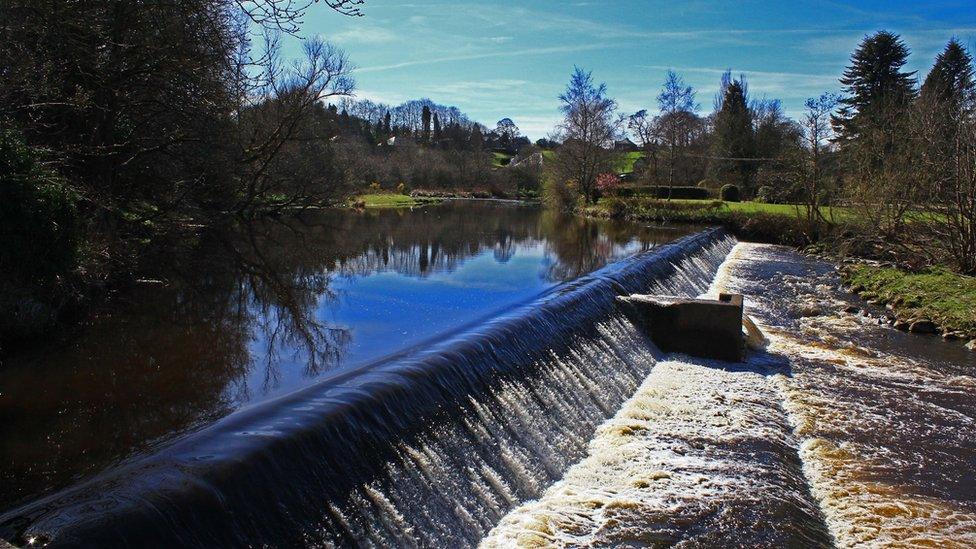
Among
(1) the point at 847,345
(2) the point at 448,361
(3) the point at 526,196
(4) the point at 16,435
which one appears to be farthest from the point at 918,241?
(3) the point at 526,196

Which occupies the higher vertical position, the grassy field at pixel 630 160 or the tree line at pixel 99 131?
the grassy field at pixel 630 160

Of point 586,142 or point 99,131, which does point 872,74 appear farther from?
point 99,131

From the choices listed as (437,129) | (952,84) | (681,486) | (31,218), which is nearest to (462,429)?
(681,486)

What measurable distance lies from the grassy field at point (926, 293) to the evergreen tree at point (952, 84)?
492 centimetres

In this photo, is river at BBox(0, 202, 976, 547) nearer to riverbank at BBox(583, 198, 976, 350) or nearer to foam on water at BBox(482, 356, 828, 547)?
foam on water at BBox(482, 356, 828, 547)

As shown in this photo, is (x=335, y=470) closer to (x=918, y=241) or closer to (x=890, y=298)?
(x=890, y=298)

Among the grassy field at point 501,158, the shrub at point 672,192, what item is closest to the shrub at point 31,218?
the shrub at point 672,192

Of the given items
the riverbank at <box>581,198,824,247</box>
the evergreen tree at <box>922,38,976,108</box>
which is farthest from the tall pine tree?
the evergreen tree at <box>922,38,976,108</box>

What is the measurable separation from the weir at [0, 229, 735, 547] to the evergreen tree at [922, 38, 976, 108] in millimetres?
16399

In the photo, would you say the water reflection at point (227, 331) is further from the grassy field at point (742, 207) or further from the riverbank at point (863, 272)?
→ the grassy field at point (742, 207)

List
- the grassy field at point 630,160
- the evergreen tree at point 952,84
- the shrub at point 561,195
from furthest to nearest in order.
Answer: the grassy field at point 630,160, the shrub at point 561,195, the evergreen tree at point 952,84

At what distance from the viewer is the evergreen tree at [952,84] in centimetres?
1856

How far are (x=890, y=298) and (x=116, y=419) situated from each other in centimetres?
1697

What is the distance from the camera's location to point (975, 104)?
17.0m
